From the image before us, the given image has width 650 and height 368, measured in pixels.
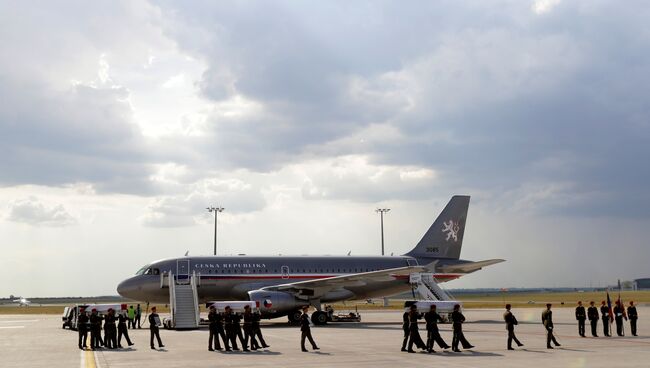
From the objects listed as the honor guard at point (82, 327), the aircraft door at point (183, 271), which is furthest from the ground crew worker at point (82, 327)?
the aircraft door at point (183, 271)

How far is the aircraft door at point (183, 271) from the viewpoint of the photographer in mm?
40906

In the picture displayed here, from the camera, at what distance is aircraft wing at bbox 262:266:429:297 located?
39.0 metres

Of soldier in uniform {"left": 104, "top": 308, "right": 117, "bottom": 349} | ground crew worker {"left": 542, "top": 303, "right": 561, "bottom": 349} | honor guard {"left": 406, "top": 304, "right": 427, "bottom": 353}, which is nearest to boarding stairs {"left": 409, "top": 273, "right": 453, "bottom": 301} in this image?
ground crew worker {"left": 542, "top": 303, "right": 561, "bottom": 349}

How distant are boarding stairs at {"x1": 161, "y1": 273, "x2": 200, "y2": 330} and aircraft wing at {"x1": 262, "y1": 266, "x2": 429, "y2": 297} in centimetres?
426

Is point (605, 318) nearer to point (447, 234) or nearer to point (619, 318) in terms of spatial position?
point (619, 318)

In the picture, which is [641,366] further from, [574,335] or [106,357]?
[106,357]

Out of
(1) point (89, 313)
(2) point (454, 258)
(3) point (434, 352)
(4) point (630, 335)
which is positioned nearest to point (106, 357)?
(1) point (89, 313)

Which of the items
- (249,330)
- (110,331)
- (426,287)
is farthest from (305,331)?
(426,287)

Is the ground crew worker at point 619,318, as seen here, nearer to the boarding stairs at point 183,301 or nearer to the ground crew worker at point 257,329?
the ground crew worker at point 257,329

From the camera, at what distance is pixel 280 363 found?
18.8 meters

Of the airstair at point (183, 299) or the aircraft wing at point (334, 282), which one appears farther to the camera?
the aircraft wing at point (334, 282)

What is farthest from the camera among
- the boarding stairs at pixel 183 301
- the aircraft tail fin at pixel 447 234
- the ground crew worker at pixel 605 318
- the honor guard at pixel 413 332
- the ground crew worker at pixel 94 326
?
the aircraft tail fin at pixel 447 234

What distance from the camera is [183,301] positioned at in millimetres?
38062

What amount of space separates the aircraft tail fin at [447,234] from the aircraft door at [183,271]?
15064 mm
